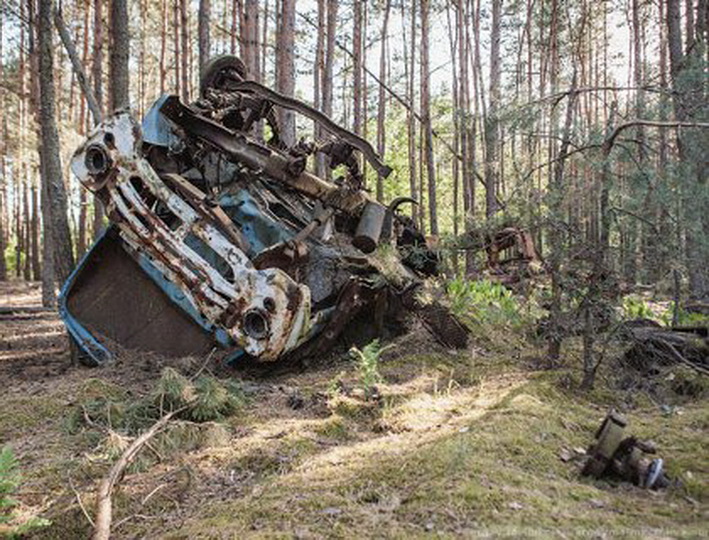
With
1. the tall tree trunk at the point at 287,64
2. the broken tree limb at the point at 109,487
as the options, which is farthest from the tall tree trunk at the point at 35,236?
the broken tree limb at the point at 109,487

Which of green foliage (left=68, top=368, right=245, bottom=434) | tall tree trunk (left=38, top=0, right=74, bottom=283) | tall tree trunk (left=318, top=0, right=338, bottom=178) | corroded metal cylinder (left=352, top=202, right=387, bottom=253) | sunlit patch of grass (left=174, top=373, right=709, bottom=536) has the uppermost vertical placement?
tall tree trunk (left=318, top=0, right=338, bottom=178)

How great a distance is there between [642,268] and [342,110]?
2726 cm

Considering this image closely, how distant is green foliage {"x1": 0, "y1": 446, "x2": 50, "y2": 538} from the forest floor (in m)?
0.07

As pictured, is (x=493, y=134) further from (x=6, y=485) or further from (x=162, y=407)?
(x=6, y=485)

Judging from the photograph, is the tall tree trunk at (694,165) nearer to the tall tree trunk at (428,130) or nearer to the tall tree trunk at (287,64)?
the tall tree trunk at (428,130)

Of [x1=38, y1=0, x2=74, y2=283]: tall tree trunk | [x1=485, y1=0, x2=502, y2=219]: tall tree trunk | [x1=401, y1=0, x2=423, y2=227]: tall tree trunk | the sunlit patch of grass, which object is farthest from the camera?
[x1=401, y1=0, x2=423, y2=227]: tall tree trunk

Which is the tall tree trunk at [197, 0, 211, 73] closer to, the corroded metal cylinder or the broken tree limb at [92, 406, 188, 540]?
the corroded metal cylinder

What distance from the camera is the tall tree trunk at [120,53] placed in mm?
7492

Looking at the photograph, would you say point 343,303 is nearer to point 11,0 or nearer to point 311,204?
point 311,204

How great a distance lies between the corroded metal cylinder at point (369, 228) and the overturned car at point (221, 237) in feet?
0.04

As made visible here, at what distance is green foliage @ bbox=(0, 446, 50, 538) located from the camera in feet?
7.75

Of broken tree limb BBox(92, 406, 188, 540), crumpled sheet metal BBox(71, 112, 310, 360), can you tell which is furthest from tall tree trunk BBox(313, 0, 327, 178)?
broken tree limb BBox(92, 406, 188, 540)

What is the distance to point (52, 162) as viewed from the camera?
26.8 feet

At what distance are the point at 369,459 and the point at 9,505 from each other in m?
1.65
